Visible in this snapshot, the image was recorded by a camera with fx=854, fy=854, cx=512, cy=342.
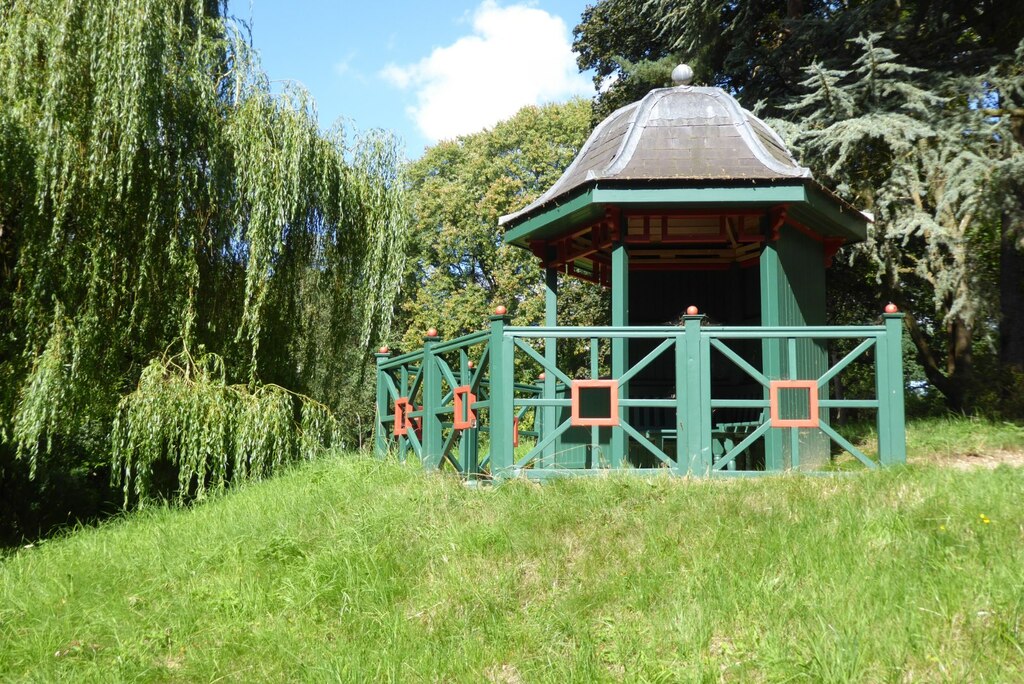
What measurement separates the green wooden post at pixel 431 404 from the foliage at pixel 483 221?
61.0ft

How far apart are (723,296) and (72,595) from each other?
798 cm

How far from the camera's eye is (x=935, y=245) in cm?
1249

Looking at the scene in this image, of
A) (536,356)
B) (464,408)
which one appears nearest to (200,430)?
(464,408)

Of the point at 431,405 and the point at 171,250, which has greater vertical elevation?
the point at 171,250

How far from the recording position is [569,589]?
15.3ft

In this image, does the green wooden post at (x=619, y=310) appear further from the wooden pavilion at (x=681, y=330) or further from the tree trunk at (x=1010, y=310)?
the tree trunk at (x=1010, y=310)

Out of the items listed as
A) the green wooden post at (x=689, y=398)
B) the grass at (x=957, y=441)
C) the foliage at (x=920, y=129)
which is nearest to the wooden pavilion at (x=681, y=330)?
the green wooden post at (x=689, y=398)

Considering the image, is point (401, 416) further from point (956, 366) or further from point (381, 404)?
point (956, 366)

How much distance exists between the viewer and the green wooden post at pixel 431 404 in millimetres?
7723

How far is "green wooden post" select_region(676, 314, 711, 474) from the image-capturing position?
652 cm

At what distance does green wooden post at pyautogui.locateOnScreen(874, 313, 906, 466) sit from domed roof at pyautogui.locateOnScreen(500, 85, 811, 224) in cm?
194

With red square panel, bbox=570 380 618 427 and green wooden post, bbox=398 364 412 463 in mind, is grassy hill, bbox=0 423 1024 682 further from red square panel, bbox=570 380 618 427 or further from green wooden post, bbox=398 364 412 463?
green wooden post, bbox=398 364 412 463

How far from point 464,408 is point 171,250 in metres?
3.88

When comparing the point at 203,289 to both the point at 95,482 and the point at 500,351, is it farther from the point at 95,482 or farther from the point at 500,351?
the point at 95,482
